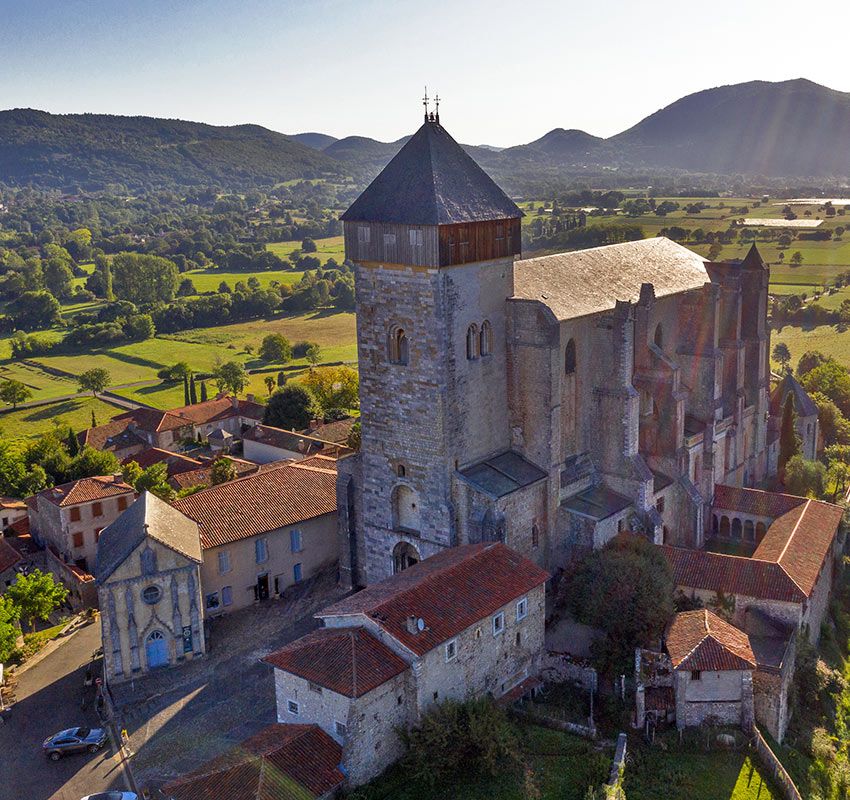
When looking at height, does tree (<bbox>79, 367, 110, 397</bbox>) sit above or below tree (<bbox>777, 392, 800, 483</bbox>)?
below

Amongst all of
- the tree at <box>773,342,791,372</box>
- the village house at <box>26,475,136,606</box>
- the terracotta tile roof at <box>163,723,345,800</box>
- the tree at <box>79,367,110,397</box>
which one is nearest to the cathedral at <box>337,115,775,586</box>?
the terracotta tile roof at <box>163,723,345,800</box>

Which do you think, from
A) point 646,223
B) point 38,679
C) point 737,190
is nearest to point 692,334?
point 38,679

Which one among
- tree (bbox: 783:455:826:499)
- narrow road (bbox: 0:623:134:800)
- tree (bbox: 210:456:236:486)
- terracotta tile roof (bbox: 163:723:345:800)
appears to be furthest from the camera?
tree (bbox: 210:456:236:486)

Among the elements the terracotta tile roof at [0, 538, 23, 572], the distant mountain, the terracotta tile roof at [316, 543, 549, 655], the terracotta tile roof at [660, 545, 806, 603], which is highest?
the distant mountain

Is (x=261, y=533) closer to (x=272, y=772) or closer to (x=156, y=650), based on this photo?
(x=156, y=650)

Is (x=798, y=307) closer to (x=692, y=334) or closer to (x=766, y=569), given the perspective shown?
(x=692, y=334)

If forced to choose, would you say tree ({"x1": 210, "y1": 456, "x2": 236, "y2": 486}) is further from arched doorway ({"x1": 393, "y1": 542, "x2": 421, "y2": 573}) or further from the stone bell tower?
arched doorway ({"x1": 393, "y1": 542, "x2": 421, "y2": 573})
